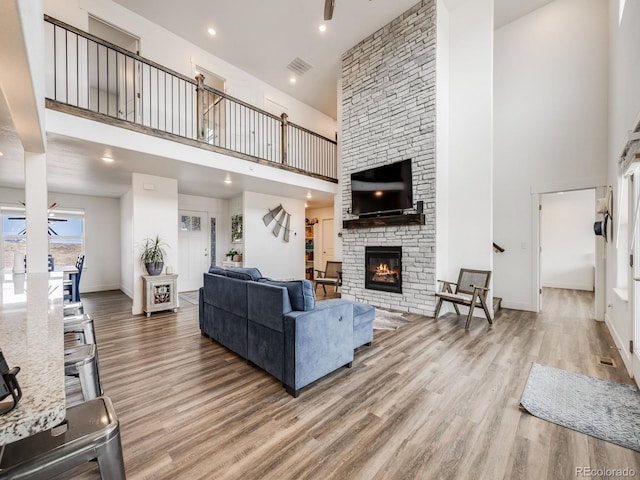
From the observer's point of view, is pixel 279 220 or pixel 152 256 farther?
pixel 279 220

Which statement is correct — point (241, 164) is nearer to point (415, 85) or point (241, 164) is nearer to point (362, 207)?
point (362, 207)

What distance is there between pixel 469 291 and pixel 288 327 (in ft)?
11.0

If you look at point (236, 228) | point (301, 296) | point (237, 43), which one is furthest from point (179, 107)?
point (301, 296)

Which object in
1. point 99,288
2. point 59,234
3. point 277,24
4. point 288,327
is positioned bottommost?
point 99,288

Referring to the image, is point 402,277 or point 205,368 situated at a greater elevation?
point 402,277

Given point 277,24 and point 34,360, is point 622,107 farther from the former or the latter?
point 277,24

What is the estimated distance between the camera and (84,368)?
1.48 metres

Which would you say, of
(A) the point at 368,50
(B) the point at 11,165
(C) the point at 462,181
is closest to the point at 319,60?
(A) the point at 368,50

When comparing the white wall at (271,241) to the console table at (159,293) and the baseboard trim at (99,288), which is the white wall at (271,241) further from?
the baseboard trim at (99,288)

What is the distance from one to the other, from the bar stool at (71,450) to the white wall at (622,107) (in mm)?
3688

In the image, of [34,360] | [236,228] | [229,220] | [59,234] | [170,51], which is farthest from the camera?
[229,220]

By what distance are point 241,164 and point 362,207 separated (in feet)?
7.91

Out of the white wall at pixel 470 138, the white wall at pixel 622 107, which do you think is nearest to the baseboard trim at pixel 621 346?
the white wall at pixel 622 107

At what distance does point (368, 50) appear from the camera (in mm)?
5527
